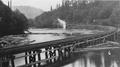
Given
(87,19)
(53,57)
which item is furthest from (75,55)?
(87,19)

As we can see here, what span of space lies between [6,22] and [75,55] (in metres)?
45.8

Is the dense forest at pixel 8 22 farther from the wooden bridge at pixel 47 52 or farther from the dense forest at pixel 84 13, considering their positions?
the dense forest at pixel 84 13

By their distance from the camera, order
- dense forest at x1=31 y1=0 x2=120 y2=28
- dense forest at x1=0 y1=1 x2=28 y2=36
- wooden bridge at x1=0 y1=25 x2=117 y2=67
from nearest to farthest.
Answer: wooden bridge at x1=0 y1=25 x2=117 y2=67, dense forest at x1=0 y1=1 x2=28 y2=36, dense forest at x1=31 y1=0 x2=120 y2=28

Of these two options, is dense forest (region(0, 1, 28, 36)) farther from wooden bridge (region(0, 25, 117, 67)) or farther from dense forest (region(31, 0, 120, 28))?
dense forest (region(31, 0, 120, 28))

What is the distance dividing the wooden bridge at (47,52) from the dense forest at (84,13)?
82.8 meters

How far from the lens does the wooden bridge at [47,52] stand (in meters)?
22.9

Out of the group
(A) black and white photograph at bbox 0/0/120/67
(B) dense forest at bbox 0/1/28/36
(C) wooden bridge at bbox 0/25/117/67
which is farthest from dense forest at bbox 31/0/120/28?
(C) wooden bridge at bbox 0/25/117/67

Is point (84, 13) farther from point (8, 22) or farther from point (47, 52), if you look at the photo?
point (47, 52)

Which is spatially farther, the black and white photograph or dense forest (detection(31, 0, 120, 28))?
dense forest (detection(31, 0, 120, 28))

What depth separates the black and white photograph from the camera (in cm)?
2623

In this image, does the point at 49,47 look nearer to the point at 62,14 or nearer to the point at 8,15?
the point at 8,15

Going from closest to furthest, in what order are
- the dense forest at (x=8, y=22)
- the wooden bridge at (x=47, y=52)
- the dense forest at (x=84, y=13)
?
the wooden bridge at (x=47, y=52) → the dense forest at (x=8, y=22) → the dense forest at (x=84, y=13)

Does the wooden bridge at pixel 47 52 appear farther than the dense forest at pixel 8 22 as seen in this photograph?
No

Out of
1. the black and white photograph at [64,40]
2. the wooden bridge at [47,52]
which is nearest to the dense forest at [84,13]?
the black and white photograph at [64,40]
